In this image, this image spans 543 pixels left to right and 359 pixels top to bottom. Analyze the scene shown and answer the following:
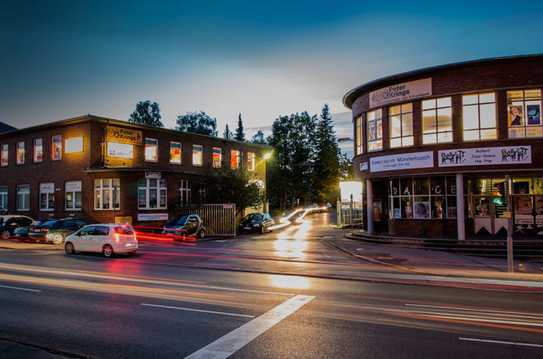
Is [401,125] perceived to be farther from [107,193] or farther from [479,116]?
[107,193]

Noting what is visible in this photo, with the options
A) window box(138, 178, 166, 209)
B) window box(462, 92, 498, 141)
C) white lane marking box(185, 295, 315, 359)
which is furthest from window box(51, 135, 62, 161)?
white lane marking box(185, 295, 315, 359)

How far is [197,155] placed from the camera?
42.1m

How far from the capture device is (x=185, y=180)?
124ft

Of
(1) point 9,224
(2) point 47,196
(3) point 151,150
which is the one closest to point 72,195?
(2) point 47,196

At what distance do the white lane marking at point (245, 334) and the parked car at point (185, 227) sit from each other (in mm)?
19273

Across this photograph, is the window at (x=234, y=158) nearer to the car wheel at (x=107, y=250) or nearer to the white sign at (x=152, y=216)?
the white sign at (x=152, y=216)

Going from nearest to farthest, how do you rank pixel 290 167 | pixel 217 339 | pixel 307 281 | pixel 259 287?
1. pixel 217 339
2. pixel 259 287
3. pixel 307 281
4. pixel 290 167

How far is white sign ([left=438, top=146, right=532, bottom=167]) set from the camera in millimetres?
22797

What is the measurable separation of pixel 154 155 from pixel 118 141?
3648 millimetres

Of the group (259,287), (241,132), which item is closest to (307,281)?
(259,287)

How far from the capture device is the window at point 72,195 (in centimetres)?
3419

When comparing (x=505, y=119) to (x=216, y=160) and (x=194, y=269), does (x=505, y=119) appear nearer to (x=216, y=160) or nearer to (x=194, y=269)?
(x=194, y=269)

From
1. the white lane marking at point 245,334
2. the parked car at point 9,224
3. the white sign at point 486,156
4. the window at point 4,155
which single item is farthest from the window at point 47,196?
the white lane marking at point 245,334

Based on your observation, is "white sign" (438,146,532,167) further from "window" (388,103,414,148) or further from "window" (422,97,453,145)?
"window" (388,103,414,148)
